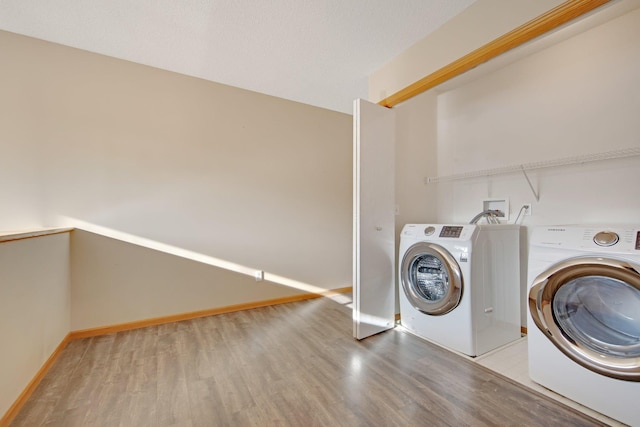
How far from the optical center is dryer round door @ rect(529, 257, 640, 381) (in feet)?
4.09

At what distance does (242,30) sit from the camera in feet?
6.35

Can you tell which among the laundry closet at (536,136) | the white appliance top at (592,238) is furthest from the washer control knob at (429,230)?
the white appliance top at (592,238)

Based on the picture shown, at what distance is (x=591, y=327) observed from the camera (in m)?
1.38

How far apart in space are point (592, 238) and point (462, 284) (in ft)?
2.41

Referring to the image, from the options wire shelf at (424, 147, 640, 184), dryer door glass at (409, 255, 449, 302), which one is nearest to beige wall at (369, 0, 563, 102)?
wire shelf at (424, 147, 640, 184)

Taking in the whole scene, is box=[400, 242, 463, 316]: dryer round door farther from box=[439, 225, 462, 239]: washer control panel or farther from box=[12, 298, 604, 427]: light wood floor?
box=[12, 298, 604, 427]: light wood floor

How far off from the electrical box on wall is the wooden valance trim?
4.03 feet

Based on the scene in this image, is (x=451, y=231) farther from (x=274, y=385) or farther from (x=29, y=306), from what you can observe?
(x=29, y=306)

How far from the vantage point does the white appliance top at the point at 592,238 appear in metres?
1.28

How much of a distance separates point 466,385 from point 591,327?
71cm

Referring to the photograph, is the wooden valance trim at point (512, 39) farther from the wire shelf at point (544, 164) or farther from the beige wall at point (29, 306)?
the beige wall at point (29, 306)

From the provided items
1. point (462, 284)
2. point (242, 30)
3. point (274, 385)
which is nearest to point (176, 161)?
point (242, 30)

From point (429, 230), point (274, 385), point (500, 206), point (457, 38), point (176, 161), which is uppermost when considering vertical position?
point (457, 38)

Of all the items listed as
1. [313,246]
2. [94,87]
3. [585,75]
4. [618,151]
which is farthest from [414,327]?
[94,87]
